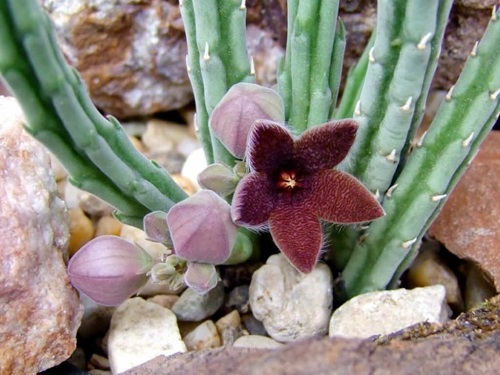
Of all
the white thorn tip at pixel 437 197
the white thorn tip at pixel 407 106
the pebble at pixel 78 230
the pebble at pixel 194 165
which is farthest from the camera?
the pebble at pixel 194 165

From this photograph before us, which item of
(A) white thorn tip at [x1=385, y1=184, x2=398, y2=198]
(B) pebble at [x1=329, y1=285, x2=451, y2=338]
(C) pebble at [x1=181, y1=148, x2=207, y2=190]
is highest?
(A) white thorn tip at [x1=385, y1=184, x2=398, y2=198]

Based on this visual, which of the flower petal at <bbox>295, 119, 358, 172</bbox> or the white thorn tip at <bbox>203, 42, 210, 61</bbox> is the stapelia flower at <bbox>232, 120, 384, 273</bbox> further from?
the white thorn tip at <bbox>203, 42, 210, 61</bbox>

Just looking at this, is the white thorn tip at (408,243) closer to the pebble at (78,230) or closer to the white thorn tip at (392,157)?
the white thorn tip at (392,157)

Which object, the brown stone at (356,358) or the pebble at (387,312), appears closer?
the brown stone at (356,358)

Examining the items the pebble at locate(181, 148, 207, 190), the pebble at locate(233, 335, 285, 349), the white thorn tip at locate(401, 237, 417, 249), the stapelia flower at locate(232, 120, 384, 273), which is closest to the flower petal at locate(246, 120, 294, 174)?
the stapelia flower at locate(232, 120, 384, 273)

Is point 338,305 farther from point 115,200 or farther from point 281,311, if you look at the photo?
point 115,200

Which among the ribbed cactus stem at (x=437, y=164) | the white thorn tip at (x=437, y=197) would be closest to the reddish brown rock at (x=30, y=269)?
the ribbed cactus stem at (x=437, y=164)

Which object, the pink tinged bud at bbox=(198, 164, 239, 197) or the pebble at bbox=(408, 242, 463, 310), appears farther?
the pebble at bbox=(408, 242, 463, 310)
